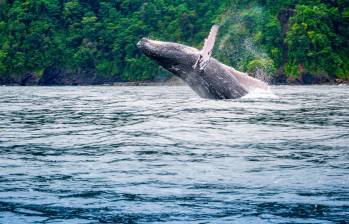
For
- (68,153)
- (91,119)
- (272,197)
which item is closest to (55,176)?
(68,153)

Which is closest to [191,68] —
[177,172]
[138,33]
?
[177,172]

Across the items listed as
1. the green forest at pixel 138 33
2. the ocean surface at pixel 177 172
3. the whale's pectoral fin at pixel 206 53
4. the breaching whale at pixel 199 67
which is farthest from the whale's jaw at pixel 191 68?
the green forest at pixel 138 33

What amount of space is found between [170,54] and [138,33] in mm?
66316

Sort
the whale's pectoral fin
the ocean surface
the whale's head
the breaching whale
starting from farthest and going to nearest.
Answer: the whale's head
the breaching whale
the whale's pectoral fin
the ocean surface

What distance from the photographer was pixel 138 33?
87.4m

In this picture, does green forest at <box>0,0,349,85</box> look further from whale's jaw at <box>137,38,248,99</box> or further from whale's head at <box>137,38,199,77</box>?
whale's head at <box>137,38,199,77</box>

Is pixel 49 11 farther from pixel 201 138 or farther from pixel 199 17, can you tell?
pixel 201 138

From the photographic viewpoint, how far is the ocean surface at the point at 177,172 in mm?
6785

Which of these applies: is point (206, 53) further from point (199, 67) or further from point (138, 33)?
point (138, 33)

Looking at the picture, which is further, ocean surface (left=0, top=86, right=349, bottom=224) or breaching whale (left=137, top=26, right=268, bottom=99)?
breaching whale (left=137, top=26, right=268, bottom=99)

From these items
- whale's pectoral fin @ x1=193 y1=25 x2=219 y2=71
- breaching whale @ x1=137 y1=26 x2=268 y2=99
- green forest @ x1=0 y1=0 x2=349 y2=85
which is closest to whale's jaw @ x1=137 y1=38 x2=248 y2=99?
Result: breaching whale @ x1=137 y1=26 x2=268 y2=99

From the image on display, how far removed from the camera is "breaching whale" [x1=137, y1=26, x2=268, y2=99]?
70.9 feet

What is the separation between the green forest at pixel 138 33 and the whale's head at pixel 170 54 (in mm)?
54048

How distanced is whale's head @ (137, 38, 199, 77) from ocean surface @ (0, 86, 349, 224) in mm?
6368
